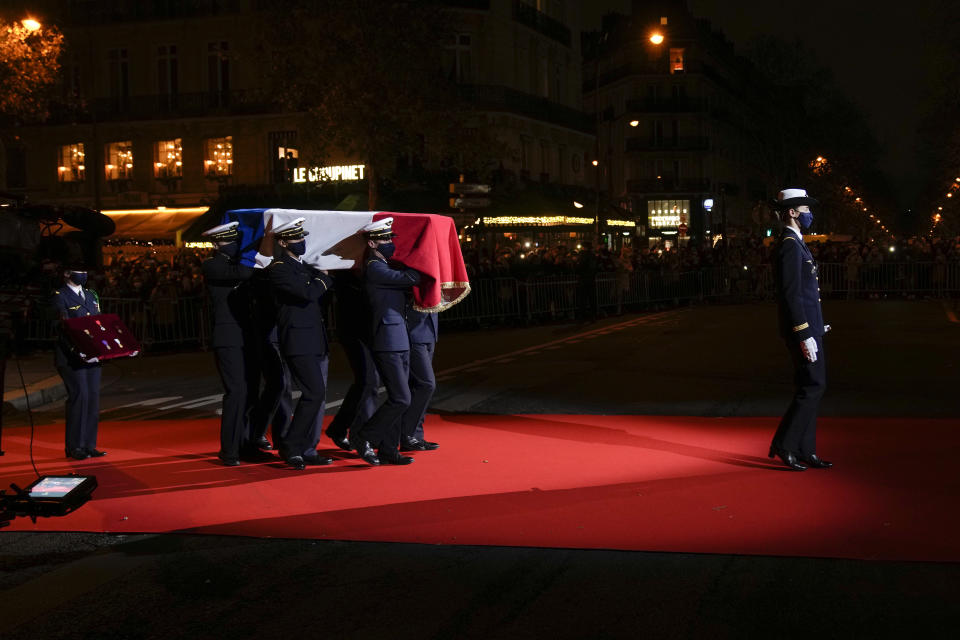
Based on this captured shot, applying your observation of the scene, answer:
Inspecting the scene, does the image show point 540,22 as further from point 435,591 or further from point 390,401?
point 435,591

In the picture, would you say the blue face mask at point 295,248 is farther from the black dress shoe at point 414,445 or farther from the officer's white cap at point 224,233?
the black dress shoe at point 414,445

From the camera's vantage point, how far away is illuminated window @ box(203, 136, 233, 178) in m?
44.9

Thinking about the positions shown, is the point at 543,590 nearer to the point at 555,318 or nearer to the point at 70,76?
the point at 555,318

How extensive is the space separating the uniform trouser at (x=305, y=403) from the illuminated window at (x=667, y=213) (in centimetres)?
7402

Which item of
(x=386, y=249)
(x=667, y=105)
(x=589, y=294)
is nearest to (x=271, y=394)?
(x=386, y=249)

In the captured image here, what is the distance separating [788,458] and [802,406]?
397 millimetres

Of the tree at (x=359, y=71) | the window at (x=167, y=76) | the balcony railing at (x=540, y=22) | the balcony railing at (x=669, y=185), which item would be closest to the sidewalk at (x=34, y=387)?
the tree at (x=359, y=71)

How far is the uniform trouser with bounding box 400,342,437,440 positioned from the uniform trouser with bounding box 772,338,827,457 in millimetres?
2841

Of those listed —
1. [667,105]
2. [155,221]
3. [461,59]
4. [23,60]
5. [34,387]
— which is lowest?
[34,387]

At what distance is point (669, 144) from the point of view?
82188 mm

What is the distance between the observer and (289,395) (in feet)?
32.4

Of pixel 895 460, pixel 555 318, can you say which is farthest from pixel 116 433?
pixel 555 318

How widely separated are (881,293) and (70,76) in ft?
104

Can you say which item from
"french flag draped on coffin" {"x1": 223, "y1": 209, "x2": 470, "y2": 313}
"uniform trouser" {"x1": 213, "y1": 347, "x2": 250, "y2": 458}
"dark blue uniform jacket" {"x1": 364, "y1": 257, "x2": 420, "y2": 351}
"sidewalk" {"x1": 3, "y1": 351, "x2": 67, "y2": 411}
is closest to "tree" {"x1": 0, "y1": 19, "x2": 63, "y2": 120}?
"sidewalk" {"x1": 3, "y1": 351, "x2": 67, "y2": 411}
